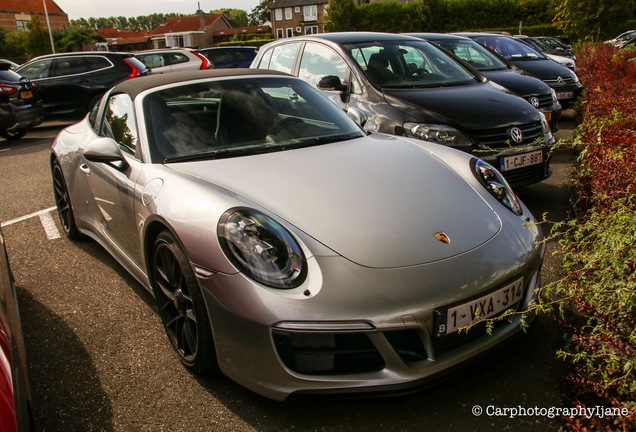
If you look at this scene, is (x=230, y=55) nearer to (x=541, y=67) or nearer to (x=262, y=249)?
(x=541, y=67)

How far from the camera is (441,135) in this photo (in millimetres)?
4754

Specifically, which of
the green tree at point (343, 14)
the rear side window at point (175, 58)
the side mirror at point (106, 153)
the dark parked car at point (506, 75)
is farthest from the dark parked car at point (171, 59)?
the green tree at point (343, 14)

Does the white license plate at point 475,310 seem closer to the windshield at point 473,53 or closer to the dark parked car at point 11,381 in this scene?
the dark parked car at point 11,381

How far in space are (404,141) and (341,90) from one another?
210cm

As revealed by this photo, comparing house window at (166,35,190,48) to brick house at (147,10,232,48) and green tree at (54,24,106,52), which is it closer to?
brick house at (147,10,232,48)

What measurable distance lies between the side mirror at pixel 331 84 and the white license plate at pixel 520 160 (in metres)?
1.72

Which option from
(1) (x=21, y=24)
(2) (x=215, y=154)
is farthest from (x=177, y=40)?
(2) (x=215, y=154)

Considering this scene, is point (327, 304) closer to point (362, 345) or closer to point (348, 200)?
point (362, 345)

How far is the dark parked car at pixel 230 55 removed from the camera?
16859mm

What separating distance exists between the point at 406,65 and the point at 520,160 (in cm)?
175

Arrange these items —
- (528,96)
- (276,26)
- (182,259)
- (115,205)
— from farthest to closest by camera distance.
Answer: (276,26) → (528,96) → (115,205) → (182,259)

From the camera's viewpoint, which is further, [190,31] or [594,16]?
[190,31]

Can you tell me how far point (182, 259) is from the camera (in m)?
2.54

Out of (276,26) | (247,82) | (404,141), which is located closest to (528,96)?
(404,141)
